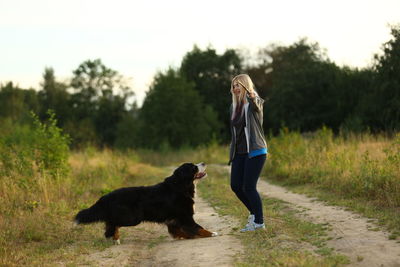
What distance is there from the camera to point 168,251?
272 inches

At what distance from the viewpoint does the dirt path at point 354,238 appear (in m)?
5.64

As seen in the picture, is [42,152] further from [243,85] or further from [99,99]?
[99,99]

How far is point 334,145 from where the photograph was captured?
15.9 metres

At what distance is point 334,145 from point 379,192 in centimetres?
624

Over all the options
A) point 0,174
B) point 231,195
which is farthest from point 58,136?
point 231,195

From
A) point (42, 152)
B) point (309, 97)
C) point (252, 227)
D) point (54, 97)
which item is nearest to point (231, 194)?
point (252, 227)

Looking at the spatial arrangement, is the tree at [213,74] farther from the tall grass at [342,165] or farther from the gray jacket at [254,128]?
the gray jacket at [254,128]

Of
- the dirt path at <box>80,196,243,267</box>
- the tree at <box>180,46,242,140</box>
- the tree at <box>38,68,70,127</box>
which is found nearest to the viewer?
the dirt path at <box>80,196,243,267</box>

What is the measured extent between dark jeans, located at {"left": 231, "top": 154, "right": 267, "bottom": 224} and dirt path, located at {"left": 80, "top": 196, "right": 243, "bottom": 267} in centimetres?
56

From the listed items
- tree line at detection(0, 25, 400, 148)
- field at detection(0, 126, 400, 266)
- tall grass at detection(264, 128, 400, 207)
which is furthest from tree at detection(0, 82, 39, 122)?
tall grass at detection(264, 128, 400, 207)

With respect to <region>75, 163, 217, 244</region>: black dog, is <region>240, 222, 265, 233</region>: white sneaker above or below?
below

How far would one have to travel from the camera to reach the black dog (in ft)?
25.4

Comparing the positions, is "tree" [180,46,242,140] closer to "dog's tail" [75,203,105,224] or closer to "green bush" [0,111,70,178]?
"green bush" [0,111,70,178]

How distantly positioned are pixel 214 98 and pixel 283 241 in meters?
42.8
